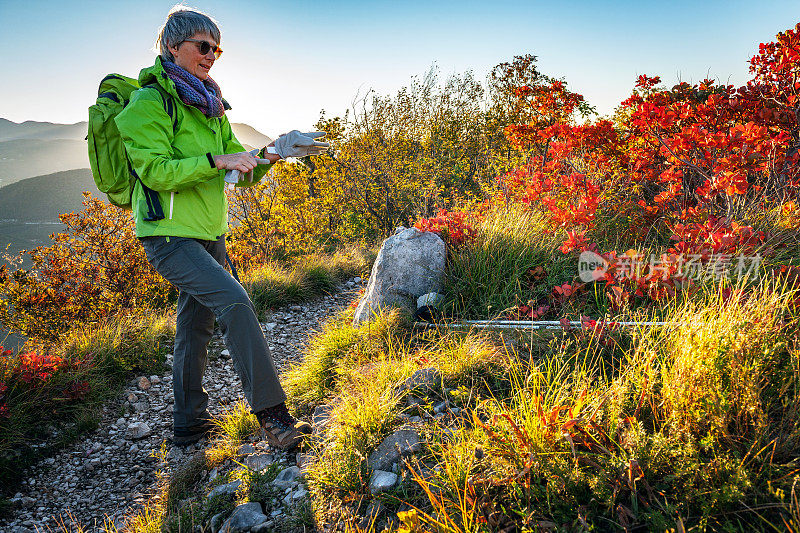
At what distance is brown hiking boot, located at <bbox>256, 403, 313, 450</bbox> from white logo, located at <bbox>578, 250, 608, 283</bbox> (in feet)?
7.69

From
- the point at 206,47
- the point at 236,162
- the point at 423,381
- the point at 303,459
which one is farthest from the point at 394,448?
the point at 206,47

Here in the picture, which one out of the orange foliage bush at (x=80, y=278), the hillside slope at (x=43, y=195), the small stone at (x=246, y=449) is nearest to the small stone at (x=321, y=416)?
the small stone at (x=246, y=449)

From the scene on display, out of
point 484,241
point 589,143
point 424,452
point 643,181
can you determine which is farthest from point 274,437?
point 643,181

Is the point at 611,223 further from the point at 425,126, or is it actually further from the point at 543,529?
the point at 425,126

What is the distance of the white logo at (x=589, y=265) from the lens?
3.27 m

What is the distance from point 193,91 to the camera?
2365mm

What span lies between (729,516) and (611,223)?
133 inches

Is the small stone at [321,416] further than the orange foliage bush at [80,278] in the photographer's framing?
No

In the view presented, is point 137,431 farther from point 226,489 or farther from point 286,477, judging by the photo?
point 286,477

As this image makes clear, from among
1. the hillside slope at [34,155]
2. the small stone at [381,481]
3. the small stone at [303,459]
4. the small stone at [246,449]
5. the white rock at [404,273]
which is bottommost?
the small stone at [246,449]

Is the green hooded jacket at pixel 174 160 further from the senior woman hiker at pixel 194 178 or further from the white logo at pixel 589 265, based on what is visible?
the white logo at pixel 589 265

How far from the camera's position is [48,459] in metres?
2.83

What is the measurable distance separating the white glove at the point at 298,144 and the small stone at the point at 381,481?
1.79 m

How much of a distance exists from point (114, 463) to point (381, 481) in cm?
208
